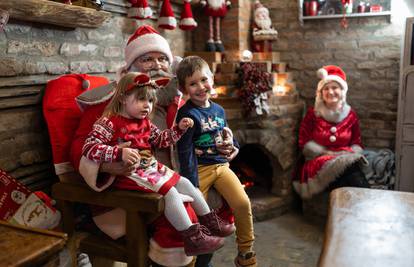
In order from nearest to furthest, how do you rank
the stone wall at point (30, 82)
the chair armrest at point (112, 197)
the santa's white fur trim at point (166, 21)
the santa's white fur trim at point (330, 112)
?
the chair armrest at point (112, 197), the stone wall at point (30, 82), the santa's white fur trim at point (166, 21), the santa's white fur trim at point (330, 112)

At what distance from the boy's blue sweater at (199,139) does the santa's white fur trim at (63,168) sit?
0.57 meters

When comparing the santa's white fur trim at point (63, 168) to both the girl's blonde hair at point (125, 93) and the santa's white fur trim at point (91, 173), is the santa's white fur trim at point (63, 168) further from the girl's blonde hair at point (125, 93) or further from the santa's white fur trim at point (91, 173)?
the girl's blonde hair at point (125, 93)

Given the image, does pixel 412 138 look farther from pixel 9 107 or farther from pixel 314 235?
pixel 9 107

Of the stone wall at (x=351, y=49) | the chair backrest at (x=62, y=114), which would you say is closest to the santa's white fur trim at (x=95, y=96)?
the chair backrest at (x=62, y=114)

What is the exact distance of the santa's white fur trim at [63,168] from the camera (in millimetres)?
2158

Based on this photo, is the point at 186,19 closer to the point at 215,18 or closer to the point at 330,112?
the point at 215,18

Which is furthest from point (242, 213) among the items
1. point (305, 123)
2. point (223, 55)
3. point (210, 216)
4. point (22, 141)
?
point (223, 55)

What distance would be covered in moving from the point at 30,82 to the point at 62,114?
31 cm

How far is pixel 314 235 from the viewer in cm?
369

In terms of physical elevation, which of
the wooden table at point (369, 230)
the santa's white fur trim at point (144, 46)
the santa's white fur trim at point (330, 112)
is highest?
the santa's white fur trim at point (144, 46)

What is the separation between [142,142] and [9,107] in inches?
30.2

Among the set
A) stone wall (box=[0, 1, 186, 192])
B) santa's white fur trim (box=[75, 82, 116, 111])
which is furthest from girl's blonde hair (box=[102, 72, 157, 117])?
stone wall (box=[0, 1, 186, 192])

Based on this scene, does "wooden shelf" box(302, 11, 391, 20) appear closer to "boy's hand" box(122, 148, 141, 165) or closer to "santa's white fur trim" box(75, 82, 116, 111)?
"santa's white fur trim" box(75, 82, 116, 111)

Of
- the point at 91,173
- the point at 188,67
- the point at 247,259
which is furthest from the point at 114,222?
the point at 188,67
